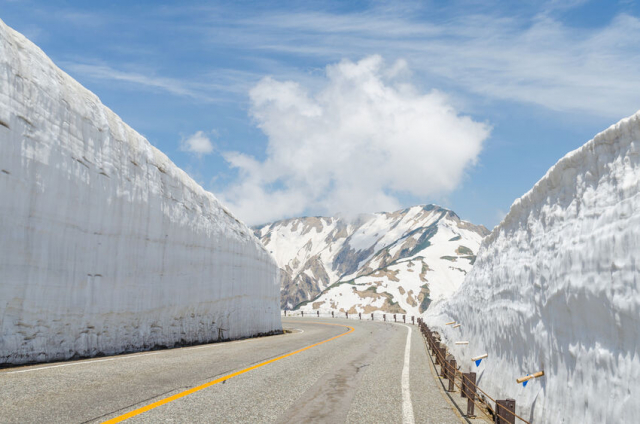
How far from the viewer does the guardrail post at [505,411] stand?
6432 millimetres

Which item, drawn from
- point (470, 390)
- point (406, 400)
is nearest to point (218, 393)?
point (406, 400)

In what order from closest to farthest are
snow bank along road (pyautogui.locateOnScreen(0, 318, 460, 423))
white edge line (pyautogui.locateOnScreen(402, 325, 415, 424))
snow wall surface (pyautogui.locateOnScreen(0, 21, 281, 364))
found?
snow bank along road (pyautogui.locateOnScreen(0, 318, 460, 423)), white edge line (pyautogui.locateOnScreen(402, 325, 415, 424)), snow wall surface (pyautogui.locateOnScreen(0, 21, 281, 364))

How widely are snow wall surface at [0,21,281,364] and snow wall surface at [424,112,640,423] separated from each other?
1157cm

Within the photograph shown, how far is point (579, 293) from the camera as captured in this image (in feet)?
18.3

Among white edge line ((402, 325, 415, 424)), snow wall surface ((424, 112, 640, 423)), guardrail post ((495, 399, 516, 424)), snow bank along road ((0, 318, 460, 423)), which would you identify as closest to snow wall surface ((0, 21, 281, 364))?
snow bank along road ((0, 318, 460, 423))

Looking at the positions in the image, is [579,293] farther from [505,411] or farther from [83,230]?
[83,230]

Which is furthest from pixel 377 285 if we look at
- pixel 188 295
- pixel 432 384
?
pixel 432 384

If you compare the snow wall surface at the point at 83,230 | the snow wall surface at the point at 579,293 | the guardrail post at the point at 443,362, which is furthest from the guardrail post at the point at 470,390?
the snow wall surface at the point at 83,230

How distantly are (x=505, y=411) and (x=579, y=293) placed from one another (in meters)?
2.28

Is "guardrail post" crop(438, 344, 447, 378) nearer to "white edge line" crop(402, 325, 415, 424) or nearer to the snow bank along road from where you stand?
the snow bank along road

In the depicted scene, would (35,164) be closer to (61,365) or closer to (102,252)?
(102,252)

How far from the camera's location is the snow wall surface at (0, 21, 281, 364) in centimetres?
1217

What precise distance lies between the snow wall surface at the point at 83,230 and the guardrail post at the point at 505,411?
11.2m

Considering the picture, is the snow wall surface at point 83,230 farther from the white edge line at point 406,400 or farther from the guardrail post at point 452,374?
the guardrail post at point 452,374
